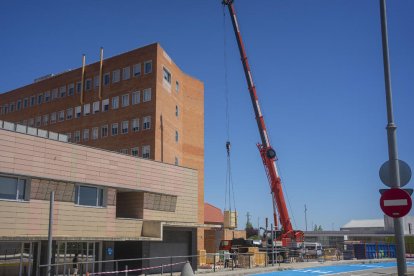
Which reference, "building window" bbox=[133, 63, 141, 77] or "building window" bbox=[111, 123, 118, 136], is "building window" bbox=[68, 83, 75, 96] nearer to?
"building window" bbox=[111, 123, 118, 136]

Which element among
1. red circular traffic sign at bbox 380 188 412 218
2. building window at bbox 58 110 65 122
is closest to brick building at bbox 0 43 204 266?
building window at bbox 58 110 65 122

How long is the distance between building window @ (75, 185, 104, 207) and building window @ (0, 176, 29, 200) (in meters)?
3.23

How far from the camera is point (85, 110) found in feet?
172

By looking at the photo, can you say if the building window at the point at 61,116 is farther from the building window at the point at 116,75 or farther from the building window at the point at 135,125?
the building window at the point at 135,125

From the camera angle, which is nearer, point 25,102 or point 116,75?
point 116,75

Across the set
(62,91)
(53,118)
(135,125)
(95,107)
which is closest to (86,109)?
(95,107)

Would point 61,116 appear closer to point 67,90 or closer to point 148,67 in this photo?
point 67,90

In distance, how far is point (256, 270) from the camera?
31.5 meters

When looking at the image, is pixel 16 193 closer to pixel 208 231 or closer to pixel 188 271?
pixel 188 271

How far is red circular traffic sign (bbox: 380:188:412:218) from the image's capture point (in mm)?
10117

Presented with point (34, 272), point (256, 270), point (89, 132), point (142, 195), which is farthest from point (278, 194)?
point (34, 272)

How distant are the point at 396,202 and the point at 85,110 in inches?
1784

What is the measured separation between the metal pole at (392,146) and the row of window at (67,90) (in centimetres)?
3673

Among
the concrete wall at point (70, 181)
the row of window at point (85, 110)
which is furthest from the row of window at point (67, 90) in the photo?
the concrete wall at point (70, 181)
